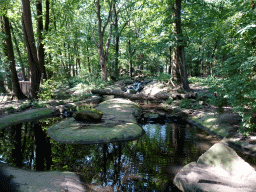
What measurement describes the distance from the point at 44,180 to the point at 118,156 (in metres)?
2.17

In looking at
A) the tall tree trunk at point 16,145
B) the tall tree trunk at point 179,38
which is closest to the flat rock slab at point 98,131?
the tall tree trunk at point 16,145

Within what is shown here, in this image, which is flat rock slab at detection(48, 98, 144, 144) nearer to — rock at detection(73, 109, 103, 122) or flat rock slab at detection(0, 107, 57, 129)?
rock at detection(73, 109, 103, 122)

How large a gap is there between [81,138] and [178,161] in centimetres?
351

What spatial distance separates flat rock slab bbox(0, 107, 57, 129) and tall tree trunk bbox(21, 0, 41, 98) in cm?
222

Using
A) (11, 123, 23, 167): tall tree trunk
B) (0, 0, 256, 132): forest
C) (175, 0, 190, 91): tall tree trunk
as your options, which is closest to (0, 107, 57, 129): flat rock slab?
(11, 123, 23, 167): tall tree trunk

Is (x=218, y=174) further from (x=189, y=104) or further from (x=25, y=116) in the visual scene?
(x=25, y=116)

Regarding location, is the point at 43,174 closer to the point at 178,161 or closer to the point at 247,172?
the point at 178,161

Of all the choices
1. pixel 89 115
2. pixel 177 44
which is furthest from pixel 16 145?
pixel 177 44

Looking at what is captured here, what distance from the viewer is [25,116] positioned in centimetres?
906

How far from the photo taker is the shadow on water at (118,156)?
4.06 meters

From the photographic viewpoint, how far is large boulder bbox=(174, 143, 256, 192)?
133 inches

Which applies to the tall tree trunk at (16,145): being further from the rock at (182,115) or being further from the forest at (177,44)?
the rock at (182,115)

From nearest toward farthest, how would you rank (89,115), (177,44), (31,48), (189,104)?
(89,115)
(189,104)
(31,48)
(177,44)

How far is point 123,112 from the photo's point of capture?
31.8 feet
